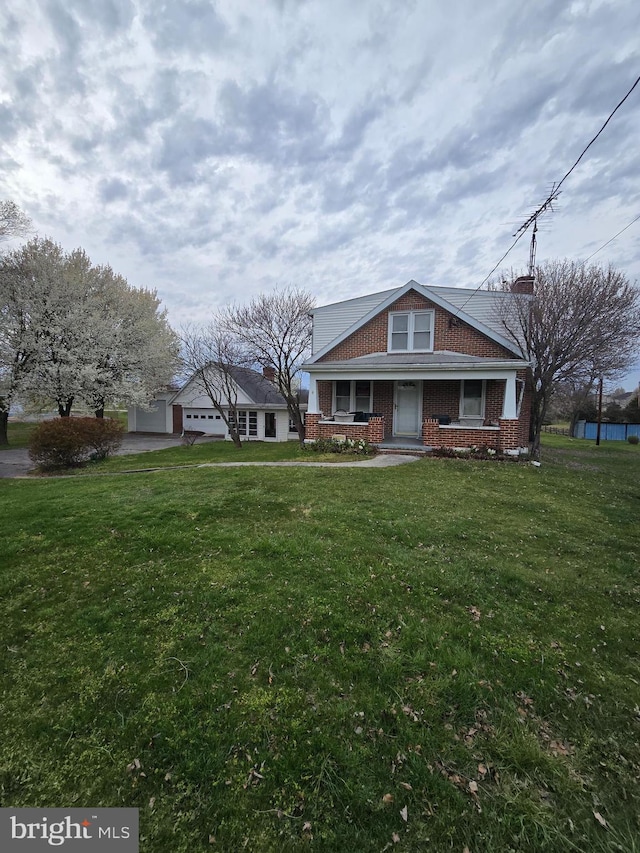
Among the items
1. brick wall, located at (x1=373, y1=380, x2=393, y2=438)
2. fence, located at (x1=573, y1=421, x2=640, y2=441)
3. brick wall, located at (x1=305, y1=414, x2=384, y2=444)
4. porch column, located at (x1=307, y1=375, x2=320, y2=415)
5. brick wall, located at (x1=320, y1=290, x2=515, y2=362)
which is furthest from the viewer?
fence, located at (x1=573, y1=421, x2=640, y2=441)

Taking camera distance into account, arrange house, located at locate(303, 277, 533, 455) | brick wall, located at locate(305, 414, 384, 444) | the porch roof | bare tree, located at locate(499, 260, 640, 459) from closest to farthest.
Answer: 1. the porch roof
2. bare tree, located at locate(499, 260, 640, 459)
3. house, located at locate(303, 277, 533, 455)
4. brick wall, located at locate(305, 414, 384, 444)

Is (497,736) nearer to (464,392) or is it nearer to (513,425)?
(513,425)

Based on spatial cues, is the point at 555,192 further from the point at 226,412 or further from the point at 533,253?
the point at 226,412

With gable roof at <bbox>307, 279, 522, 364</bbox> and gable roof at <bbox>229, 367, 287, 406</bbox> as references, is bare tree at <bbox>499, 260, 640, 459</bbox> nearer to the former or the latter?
gable roof at <bbox>307, 279, 522, 364</bbox>

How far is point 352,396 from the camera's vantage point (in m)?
14.6

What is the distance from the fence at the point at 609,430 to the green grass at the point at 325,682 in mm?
29368

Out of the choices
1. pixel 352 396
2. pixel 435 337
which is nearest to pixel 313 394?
pixel 352 396

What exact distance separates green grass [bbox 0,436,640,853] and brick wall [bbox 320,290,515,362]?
896 centimetres

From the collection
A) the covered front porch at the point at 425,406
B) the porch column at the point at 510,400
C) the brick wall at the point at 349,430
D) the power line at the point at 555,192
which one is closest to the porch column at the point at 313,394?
the covered front porch at the point at 425,406

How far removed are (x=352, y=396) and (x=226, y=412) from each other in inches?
460

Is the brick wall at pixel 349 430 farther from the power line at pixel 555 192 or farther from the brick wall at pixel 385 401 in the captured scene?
the power line at pixel 555 192

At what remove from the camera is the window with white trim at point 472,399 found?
42.9 feet

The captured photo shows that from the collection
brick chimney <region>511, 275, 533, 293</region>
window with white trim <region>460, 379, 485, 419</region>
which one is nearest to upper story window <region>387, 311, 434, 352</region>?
window with white trim <region>460, 379, 485, 419</region>

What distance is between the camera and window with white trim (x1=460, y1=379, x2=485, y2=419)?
13.1m
